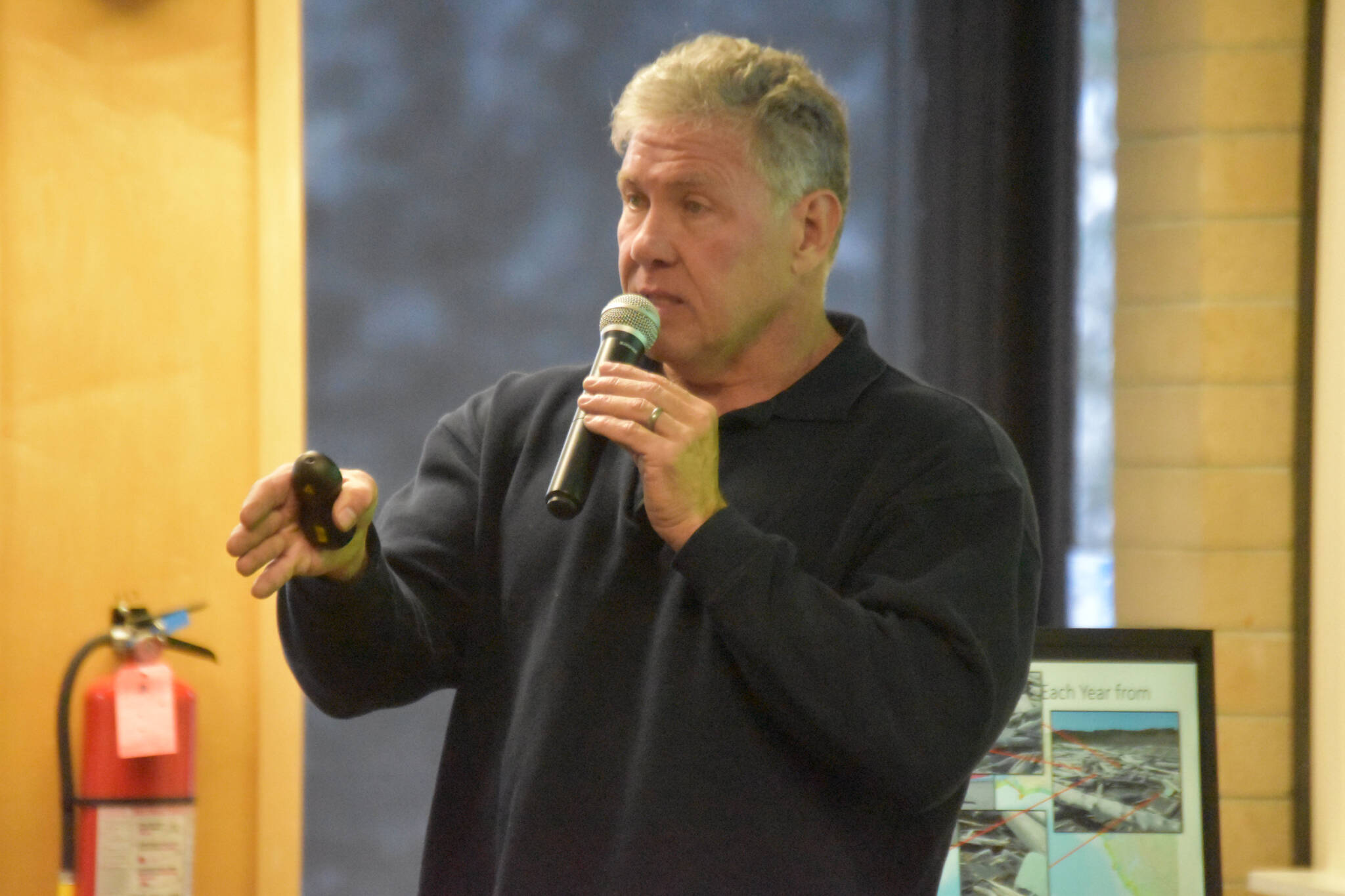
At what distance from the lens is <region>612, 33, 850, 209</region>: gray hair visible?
1.33 meters

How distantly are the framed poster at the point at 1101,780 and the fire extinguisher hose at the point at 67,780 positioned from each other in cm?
129

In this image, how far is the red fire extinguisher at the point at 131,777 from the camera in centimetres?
194

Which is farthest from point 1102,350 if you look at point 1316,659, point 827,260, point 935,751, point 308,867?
point 308,867

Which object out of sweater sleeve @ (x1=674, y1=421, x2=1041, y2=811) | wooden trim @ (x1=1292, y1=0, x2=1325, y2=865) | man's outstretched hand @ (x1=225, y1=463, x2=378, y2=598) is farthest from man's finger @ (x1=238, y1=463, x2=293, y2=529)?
wooden trim @ (x1=1292, y1=0, x2=1325, y2=865)

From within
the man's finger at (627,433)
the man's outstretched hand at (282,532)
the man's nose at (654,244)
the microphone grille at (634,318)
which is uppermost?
the man's nose at (654,244)

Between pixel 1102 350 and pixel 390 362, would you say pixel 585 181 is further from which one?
pixel 1102 350

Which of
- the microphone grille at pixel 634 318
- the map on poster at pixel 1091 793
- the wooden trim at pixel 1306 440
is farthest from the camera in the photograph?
the wooden trim at pixel 1306 440

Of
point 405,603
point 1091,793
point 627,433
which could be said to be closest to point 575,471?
point 627,433

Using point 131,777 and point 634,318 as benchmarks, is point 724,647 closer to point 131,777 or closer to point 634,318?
point 634,318

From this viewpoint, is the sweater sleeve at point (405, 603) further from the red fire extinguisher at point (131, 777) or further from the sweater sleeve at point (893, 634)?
the red fire extinguisher at point (131, 777)

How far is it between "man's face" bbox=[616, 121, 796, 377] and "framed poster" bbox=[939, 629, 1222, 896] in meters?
0.77

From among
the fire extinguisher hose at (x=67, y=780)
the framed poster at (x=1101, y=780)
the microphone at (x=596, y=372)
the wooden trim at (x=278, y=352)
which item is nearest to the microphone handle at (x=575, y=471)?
the microphone at (x=596, y=372)

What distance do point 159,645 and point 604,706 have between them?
1.07 metres

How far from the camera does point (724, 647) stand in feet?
3.99
